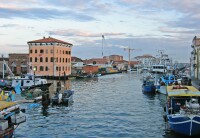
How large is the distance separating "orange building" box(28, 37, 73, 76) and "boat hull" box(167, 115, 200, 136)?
75.4m

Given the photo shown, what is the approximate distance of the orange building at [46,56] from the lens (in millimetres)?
96062

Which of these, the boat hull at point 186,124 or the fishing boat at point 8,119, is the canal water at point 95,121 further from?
the fishing boat at point 8,119

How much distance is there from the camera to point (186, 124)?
21.3m

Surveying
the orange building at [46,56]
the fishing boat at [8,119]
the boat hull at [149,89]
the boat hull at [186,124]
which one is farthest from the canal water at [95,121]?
the orange building at [46,56]

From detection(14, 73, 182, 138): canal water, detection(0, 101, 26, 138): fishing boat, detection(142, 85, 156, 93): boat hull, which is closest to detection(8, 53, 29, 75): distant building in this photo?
detection(142, 85, 156, 93): boat hull

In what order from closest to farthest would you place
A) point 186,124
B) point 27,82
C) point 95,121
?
point 186,124 → point 95,121 → point 27,82

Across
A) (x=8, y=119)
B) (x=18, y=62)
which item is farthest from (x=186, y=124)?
(x=18, y=62)

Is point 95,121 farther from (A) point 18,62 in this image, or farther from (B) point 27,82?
(A) point 18,62

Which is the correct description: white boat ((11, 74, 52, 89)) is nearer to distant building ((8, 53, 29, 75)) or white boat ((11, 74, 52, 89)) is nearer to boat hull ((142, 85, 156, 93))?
boat hull ((142, 85, 156, 93))

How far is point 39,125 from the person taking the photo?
1089 inches

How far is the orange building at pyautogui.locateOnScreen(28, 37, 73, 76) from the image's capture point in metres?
96.1

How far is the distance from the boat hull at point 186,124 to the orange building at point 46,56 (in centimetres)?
7541

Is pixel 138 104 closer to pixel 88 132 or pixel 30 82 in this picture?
pixel 88 132

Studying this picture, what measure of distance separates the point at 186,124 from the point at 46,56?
7946cm
